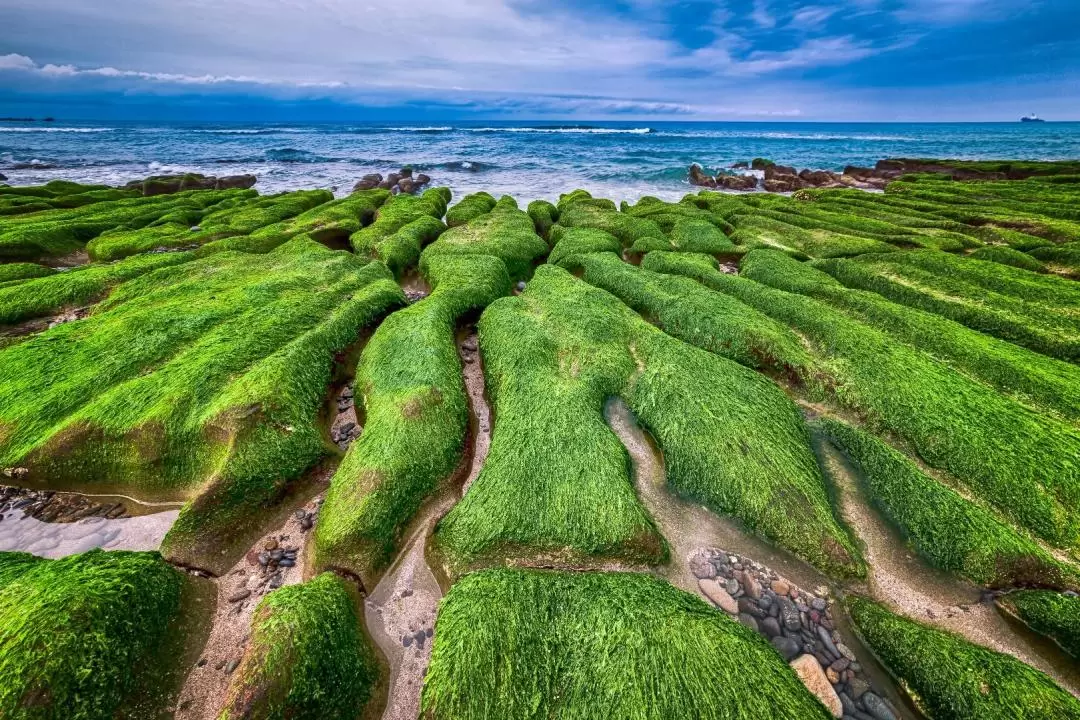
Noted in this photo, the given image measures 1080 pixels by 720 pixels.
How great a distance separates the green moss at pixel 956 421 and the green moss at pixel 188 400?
25.7 feet

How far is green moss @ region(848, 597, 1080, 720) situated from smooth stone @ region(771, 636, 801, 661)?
67cm

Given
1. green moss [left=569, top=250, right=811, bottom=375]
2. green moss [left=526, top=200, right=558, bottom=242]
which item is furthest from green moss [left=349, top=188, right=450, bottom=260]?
green moss [left=569, top=250, right=811, bottom=375]

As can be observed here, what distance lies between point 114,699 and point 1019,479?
8890mm

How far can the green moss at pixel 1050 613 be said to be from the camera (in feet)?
11.9

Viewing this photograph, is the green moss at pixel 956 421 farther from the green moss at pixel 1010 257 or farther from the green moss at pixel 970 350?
the green moss at pixel 1010 257

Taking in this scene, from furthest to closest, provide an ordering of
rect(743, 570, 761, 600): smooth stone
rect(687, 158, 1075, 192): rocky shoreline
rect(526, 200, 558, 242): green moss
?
rect(687, 158, 1075, 192): rocky shoreline, rect(526, 200, 558, 242): green moss, rect(743, 570, 761, 600): smooth stone

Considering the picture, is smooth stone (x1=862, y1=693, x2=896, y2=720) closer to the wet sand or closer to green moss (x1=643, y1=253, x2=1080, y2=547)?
green moss (x1=643, y1=253, x2=1080, y2=547)

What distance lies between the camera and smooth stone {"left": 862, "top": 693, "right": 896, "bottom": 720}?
3297mm

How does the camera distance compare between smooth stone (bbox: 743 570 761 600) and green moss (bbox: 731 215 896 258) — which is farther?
green moss (bbox: 731 215 896 258)

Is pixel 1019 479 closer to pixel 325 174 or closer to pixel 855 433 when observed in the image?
pixel 855 433

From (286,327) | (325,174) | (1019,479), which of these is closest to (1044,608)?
(1019,479)

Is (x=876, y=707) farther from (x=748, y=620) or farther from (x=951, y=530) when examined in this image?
(x=951, y=530)

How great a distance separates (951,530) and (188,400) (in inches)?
366

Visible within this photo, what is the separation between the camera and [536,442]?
17.7ft
